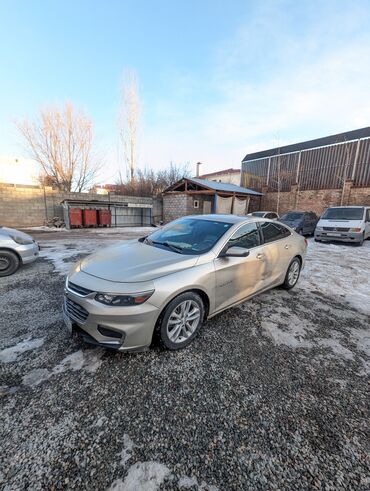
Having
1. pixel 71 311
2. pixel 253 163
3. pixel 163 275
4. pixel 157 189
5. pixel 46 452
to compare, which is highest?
pixel 253 163

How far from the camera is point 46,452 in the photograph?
146 cm

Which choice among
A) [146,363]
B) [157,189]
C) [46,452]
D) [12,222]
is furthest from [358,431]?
[157,189]

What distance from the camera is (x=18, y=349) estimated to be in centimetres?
243

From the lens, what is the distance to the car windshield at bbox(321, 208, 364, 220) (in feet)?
31.5

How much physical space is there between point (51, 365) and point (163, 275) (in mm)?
1451

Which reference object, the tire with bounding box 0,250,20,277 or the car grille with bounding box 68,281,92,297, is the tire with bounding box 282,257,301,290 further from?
the tire with bounding box 0,250,20,277

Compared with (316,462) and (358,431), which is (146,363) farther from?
(358,431)

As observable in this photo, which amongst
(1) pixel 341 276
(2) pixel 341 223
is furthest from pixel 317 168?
(1) pixel 341 276

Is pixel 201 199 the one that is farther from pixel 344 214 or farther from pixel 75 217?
pixel 344 214

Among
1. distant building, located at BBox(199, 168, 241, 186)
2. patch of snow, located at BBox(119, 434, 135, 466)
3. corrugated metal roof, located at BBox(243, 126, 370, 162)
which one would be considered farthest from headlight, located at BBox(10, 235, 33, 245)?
distant building, located at BBox(199, 168, 241, 186)

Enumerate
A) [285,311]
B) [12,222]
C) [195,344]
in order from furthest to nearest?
1. [12,222]
2. [285,311]
3. [195,344]

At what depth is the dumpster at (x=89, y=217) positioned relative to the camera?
52.7 feet

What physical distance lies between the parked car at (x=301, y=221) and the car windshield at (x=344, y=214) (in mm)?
1567

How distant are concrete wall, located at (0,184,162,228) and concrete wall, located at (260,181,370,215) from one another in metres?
15.1
